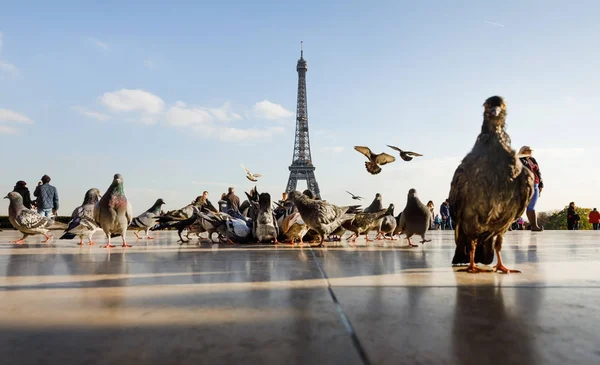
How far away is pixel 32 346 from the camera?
1.54 m

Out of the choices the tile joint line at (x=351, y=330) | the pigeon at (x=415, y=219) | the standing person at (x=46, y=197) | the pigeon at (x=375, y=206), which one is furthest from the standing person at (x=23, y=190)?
the tile joint line at (x=351, y=330)

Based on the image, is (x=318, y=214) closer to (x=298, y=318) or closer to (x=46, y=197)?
(x=298, y=318)

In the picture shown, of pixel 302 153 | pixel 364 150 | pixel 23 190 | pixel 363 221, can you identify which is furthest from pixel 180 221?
pixel 302 153

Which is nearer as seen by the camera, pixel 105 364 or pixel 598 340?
pixel 105 364

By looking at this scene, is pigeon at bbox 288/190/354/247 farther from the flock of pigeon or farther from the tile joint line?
the tile joint line

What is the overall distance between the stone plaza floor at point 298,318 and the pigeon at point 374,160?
16.3 ft

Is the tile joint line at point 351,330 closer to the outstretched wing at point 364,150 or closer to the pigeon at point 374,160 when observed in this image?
the outstretched wing at point 364,150

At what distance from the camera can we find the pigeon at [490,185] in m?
3.52

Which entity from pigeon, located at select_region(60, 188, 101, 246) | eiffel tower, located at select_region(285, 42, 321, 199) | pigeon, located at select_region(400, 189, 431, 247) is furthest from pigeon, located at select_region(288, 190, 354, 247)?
eiffel tower, located at select_region(285, 42, 321, 199)

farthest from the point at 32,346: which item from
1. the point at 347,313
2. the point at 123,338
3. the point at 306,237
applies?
the point at 306,237

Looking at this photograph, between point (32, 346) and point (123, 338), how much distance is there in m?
0.34

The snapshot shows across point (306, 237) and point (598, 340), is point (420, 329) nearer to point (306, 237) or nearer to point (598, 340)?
point (598, 340)

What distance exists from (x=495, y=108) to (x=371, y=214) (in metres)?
5.21

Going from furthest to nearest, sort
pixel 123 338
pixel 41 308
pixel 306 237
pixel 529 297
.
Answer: pixel 306 237 < pixel 529 297 < pixel 41 308 < pixel 123 338
